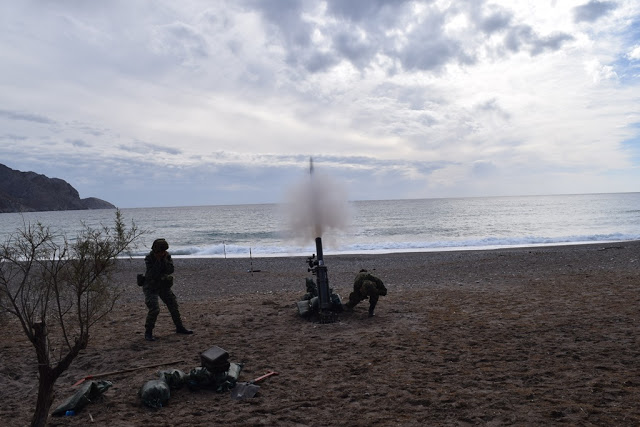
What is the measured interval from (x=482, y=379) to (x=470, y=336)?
7.60 ft

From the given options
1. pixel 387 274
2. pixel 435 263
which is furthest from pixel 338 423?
pixel 435 263

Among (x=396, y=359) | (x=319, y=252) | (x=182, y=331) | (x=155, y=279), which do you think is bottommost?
(x=396, y=359)

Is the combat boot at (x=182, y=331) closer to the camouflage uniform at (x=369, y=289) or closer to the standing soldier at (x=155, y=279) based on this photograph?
the standing soldier at (x=155, y=279)

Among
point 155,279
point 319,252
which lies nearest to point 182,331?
point 155,279

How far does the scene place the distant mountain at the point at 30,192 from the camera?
565 ft

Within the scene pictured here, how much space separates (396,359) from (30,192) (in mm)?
214661

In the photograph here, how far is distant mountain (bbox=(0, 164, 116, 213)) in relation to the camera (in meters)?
172

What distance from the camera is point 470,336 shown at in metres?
8.80

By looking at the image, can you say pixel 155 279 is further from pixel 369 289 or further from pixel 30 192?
pixel 30 192

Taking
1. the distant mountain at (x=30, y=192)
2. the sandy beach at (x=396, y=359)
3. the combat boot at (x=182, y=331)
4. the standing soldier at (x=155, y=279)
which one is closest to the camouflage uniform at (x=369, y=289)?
the sandy beach at (x=396, y=359)

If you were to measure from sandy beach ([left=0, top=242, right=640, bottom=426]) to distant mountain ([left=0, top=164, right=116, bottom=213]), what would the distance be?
190304mm

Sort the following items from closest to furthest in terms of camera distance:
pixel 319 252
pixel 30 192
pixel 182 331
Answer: pixel 182 331 < pixel 319 252 < pixel 30 192

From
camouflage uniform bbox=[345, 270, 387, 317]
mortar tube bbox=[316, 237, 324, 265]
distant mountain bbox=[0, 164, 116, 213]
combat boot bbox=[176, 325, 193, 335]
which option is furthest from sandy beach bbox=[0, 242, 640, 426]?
distant mountain bbox=[0, 164, 116, 213]

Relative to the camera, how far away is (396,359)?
7.68m
